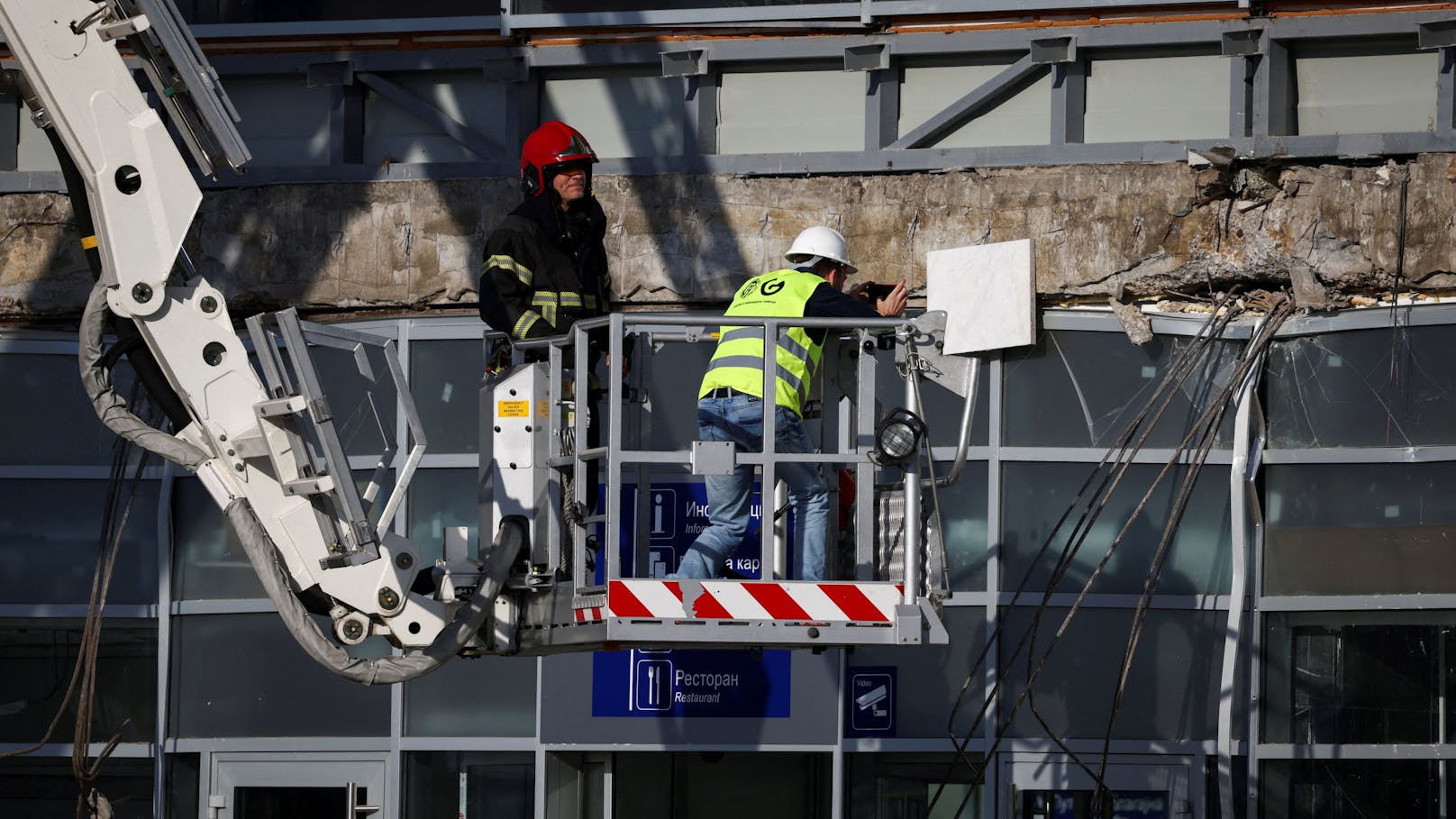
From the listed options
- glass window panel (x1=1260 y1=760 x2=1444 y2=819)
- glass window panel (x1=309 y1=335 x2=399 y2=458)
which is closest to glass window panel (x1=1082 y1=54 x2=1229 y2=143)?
glass window panel (x1=1260 y1=760 x2=1444 y2=819)

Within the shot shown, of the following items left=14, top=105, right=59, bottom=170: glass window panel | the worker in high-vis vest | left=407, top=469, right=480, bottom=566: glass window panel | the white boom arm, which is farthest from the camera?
left=14, top=105, right=59, bottom=170: glass window panel

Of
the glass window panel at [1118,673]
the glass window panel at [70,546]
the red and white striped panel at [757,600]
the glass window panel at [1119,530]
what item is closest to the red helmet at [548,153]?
the red and white striped panel at [757,600]

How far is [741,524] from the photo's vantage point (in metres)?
8.19

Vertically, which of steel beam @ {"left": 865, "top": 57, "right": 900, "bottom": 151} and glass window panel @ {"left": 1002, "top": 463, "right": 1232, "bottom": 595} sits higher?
steel beam @ {"left": 865, "top": 57, "right": 900, "bottom": 151}

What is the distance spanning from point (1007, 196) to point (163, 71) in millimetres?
5051

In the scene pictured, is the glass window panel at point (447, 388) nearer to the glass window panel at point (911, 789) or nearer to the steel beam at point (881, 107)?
the steel beam at point (881, 107)

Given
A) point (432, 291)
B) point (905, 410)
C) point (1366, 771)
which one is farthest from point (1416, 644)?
point (432, 291)

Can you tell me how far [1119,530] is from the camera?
35.0ft

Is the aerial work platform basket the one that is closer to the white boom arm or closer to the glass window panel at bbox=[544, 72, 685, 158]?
the white boom arm

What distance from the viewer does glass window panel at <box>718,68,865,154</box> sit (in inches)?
440

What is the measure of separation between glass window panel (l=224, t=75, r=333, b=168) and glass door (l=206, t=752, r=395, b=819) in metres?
3.78

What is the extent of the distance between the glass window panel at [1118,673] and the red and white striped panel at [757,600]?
3086 mm

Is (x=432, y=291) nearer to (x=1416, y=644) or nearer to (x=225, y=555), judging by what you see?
(x=225, y=555)

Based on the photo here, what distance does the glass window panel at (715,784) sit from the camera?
10992 millimetres
